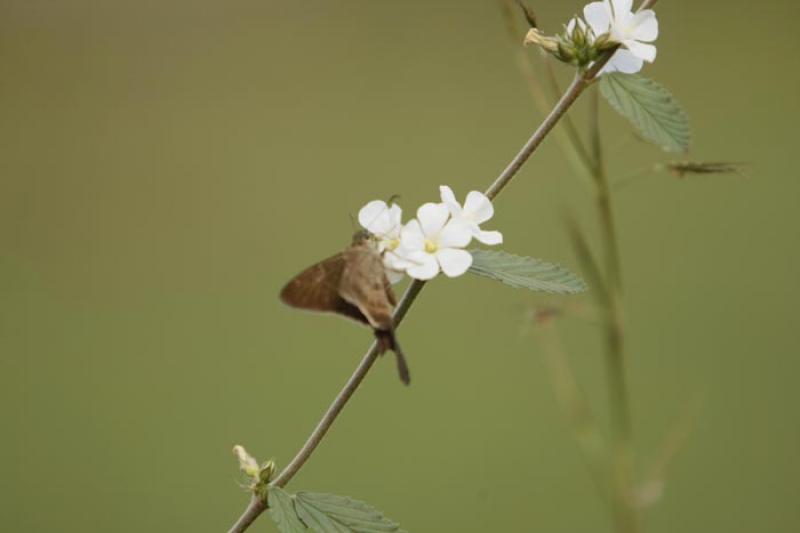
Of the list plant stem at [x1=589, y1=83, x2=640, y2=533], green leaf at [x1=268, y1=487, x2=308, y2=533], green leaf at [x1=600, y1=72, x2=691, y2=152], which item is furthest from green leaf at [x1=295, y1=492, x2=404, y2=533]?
plant stem at [x1=589, y1=83, x2=640, y2=533]

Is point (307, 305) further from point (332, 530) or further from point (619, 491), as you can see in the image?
point (619, 491)

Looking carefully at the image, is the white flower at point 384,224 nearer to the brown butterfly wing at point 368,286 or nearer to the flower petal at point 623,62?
the brown butterfly wing at point 368,286

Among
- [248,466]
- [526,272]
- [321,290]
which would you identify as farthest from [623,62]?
[248,466]

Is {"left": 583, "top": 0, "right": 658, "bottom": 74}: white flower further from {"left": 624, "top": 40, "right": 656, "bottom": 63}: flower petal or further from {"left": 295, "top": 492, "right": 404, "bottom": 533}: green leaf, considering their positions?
{"left": 295, "top": 492, "right": 404, "bottom": 533}: green leaf

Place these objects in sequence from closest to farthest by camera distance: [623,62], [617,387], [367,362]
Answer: [367,362] < [623,62] < [617,387]

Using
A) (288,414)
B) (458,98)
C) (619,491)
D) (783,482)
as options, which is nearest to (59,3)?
(458,98)

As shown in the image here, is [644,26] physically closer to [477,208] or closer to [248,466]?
[477,208]

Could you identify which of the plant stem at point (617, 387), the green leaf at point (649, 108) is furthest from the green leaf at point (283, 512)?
the plant stem at point (617, 387)
